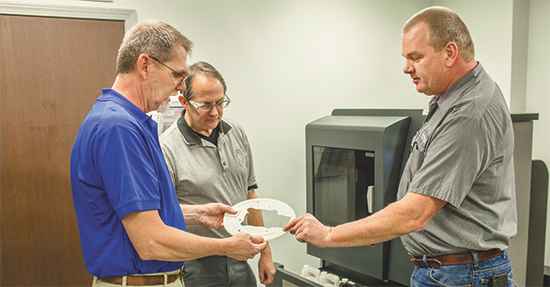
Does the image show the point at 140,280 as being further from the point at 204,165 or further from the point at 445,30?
the point at 445,30

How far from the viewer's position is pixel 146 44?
1089 mm

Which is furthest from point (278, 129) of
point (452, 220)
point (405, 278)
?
point (452, 220)

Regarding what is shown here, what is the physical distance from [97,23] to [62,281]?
1.50 m

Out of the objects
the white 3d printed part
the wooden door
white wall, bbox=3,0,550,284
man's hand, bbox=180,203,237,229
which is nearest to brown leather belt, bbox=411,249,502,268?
the white 3d printed part

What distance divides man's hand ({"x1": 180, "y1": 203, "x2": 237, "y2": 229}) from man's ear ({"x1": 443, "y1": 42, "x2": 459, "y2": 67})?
972mm

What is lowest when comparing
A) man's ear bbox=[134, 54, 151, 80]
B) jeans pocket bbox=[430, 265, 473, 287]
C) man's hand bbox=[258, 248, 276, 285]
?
man's hand bbox=[258, 248, 276, 285]

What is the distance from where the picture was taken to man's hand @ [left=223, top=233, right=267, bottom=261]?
1.20 metres

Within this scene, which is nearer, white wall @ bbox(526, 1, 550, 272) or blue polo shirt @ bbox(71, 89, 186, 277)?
blue polo shirt @ bbox(71, 89, 186, 277)

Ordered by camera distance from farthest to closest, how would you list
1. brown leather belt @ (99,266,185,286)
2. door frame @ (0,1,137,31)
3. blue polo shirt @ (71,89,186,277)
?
door frame @ (0,1,137,31)
brown leather belt @ (99,266,185,286)
blue polo shirt @ (71,89,186,277)

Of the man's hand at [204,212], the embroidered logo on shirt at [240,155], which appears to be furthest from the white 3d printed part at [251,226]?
the embroidered logo on shirt at [240,155]

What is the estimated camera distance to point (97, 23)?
2.09 m

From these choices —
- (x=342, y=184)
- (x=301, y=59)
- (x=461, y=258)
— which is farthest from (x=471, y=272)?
(x=301, y=59)

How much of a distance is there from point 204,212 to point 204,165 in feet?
0.69

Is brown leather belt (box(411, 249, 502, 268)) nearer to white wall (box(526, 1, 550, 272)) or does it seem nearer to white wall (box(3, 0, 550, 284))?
white wall (box(3, 0, 550, 284))
